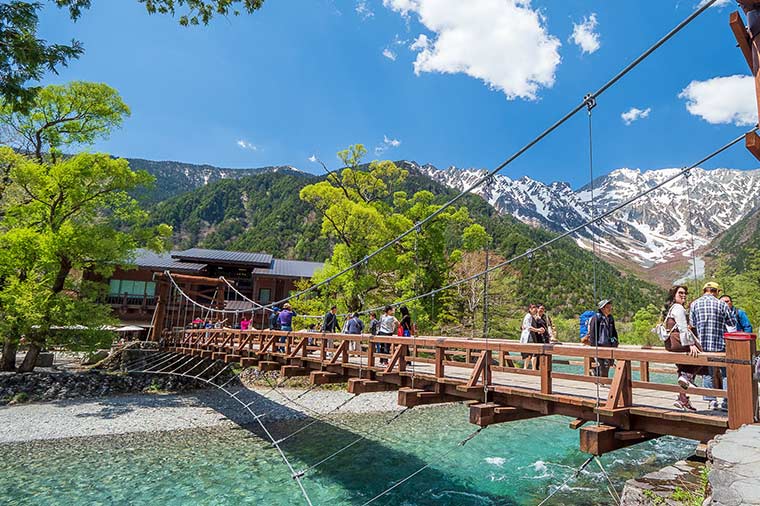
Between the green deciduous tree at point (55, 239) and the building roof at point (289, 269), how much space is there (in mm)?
11512

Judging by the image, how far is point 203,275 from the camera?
2586cm

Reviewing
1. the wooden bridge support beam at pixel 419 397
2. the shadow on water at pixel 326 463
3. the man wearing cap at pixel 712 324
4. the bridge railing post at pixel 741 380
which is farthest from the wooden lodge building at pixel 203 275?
the bridge railing post at pixel 741 380

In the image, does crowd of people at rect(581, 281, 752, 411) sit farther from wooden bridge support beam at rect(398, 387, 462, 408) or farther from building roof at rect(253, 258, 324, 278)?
building roof at rect(253, 258, 324, 278)

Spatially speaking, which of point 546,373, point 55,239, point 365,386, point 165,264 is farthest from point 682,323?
point 165,264

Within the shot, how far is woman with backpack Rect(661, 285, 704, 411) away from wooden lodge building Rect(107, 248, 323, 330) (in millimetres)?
19966

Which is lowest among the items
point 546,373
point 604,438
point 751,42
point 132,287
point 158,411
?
point 158,411

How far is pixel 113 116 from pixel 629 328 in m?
40.5

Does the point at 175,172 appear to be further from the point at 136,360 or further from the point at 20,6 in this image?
the point at 20,6

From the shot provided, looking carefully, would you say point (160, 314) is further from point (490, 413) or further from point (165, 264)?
point (490, 413)

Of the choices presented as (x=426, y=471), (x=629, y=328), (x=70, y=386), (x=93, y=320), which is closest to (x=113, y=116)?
(x=93, y=320)

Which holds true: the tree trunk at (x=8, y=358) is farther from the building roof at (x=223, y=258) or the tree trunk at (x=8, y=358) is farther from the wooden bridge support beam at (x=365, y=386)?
the wooden bridge support beam at (x=365, y=386)

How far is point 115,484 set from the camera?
7.75 m

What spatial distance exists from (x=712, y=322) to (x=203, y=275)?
84.7ft

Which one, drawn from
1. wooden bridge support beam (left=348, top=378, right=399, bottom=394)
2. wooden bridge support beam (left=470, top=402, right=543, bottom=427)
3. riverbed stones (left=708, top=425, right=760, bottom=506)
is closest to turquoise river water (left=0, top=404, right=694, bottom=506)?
wooden bridge support beam (left=348, top=378, right=399, bottom=394)
